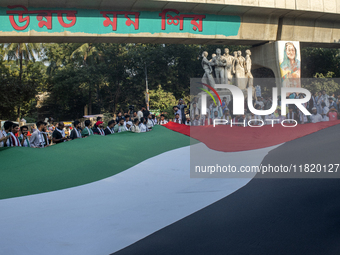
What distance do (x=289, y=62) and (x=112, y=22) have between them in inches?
441

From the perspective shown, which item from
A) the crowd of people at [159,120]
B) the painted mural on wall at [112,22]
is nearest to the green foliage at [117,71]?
the painted mural on wall at [112,22]

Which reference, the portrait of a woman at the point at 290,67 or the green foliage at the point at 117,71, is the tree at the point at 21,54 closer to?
the green foliage at the point at 117,71

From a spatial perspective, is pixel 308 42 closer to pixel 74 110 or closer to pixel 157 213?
pixel 157 213

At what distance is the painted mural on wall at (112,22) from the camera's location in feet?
52.5

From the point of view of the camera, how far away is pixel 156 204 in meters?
5.28

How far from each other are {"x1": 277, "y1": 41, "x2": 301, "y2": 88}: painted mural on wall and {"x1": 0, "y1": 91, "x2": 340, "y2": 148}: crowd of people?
7.55 feet

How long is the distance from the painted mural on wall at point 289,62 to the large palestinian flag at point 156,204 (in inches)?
497

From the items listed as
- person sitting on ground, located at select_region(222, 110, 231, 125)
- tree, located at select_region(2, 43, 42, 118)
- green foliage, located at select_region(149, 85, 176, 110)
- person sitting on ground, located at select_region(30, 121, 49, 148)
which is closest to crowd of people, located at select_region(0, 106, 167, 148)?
person sitting on ground, located at select_region(30, 121, 49, 148)

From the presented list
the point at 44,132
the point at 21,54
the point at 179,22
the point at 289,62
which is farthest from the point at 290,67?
the point at 21,54

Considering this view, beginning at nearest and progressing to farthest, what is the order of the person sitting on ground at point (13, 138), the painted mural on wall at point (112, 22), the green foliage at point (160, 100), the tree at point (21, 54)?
the person sitting on ground at point (13, 138) < the painted mural on wall at point (112, 22) < the tree at point (21, 54) < the green foliage at point (160, 100)

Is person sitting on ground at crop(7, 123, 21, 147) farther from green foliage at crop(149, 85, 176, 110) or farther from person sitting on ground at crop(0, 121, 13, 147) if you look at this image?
green foliage at crop(149, 85, 176, 110)

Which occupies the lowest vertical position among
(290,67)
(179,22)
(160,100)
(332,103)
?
(332,103)

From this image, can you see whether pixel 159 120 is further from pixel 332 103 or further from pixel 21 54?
pixel 21 54

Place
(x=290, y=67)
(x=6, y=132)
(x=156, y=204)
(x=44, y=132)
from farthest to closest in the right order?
1. (x=290, y=67)
2. (x=44, y=132)
3. (x=6, y=132)
4. (x=156, y=204)
